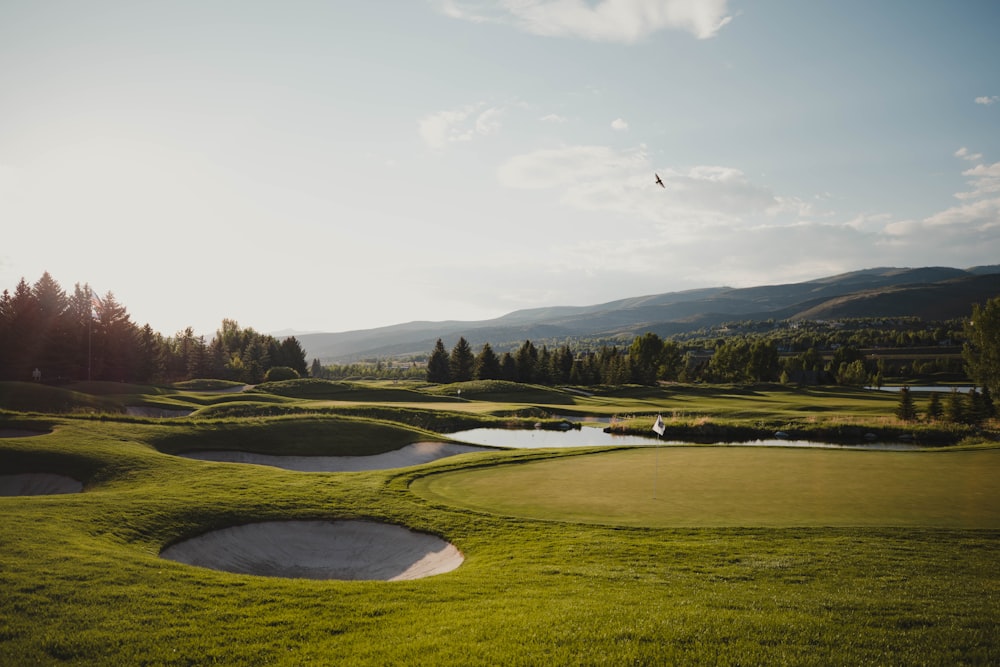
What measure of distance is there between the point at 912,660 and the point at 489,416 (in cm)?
4564

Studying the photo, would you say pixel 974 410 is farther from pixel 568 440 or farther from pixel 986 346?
pixel 568 440

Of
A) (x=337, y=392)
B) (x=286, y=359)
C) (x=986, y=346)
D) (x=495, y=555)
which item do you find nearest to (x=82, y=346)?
(x=337, y=392)

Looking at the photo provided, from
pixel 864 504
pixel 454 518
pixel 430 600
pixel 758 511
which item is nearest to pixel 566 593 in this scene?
pixel 430 600

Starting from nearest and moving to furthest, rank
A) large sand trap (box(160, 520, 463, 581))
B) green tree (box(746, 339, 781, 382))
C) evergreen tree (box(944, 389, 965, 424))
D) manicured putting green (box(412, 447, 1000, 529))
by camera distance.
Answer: large sand trap (box(160, 520, 463, 581)) < manicured putting green (box(412, 447, 1000, 529)) < evergreen tree (box(944, 389, 965, 424)) < green tree (box(746, 339, 781, 382))

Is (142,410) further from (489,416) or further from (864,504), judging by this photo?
(864,504)

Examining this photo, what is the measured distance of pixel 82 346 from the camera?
64.2 metres

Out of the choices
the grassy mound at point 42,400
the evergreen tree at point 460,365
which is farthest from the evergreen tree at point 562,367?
the grassy mound at point 42,400

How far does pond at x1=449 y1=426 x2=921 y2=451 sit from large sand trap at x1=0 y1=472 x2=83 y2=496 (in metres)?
23.6

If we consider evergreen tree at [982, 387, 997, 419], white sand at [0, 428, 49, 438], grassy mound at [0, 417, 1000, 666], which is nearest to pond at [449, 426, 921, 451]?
evergreen tree at [982, 387, 997, 419]

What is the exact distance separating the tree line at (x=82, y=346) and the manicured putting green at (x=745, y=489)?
6004 centimetres

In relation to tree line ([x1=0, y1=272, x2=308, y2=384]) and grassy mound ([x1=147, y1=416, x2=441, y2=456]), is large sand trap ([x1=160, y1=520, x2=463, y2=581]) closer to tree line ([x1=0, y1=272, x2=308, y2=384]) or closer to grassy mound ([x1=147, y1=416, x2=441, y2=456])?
grassy mound ([x1=147, y1=416, x2=441, y2=456])

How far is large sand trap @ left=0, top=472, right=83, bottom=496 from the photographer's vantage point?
19078mm

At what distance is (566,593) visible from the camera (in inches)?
398

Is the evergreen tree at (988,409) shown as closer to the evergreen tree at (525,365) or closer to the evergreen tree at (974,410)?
the evergreen tree at (974,410)
